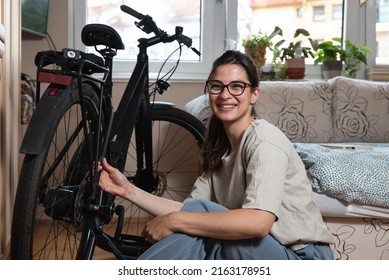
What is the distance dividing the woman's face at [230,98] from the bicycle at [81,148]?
0.32 m

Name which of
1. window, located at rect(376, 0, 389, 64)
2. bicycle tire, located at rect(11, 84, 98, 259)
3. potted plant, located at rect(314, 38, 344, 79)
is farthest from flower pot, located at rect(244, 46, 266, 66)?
bicycle tire, located at rect(11, 84, 98, 259)

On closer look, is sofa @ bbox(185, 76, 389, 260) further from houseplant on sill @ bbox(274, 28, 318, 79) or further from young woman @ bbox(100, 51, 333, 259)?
young woman @ bbox(100, 51, 333, 259)

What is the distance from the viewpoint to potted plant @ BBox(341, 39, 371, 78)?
8.68 ft

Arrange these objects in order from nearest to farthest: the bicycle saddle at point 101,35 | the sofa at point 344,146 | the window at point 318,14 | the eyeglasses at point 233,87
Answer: the eyeglasses at point 233,87 < the bicycle saddle at point 101,35 < the sofa at point 344,146 < the window at point 318,14

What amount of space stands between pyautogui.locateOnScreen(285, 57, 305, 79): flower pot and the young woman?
144 centimetres

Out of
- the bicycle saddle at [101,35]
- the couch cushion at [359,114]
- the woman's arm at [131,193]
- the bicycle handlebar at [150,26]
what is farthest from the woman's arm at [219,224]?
the couch cushion at [359,114]

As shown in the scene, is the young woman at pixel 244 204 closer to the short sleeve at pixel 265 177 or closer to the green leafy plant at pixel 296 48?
the short sleeve at pixel 265 177

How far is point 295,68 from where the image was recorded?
2.60 meters

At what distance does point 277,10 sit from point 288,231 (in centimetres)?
188

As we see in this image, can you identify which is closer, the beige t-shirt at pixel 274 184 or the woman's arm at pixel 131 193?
the beige t-shirt at pixel 274 184

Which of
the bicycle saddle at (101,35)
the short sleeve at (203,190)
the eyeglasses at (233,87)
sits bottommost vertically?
the short sleeve at (203,190)

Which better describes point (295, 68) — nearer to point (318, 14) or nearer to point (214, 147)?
point (318, 14)

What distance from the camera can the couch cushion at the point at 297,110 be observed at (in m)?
2.21

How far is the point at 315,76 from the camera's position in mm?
2770
